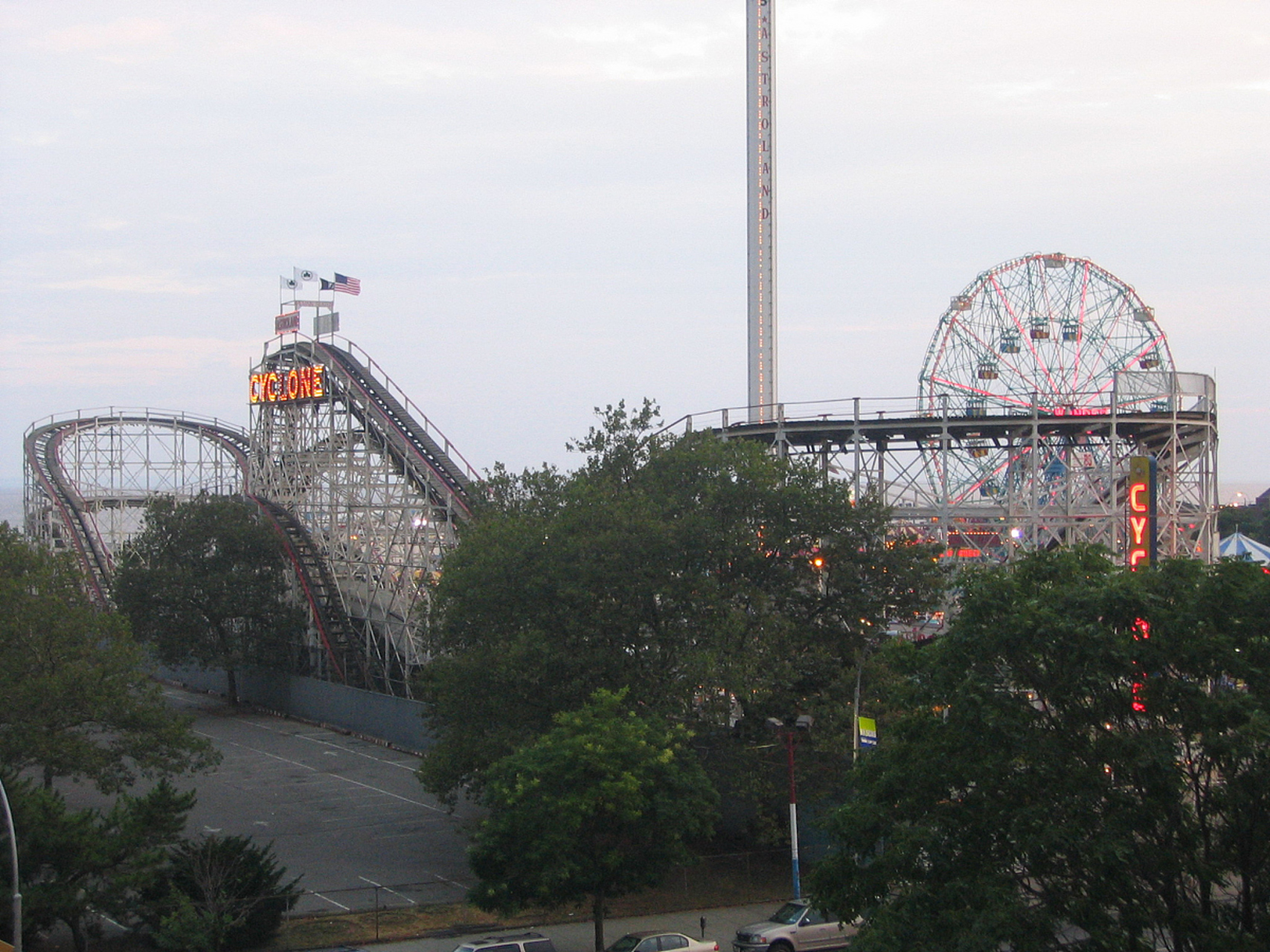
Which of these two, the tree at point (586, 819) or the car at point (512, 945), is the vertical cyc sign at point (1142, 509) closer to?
the tree at point (586, 819)

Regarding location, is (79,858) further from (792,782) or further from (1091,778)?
(1091,778)

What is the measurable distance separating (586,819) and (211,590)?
116 feet

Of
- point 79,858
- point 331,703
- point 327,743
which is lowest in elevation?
point 327,743

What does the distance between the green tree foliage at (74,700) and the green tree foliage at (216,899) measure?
6.43 m

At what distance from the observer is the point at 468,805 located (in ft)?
122

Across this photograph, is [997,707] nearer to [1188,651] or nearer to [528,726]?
[1188,651]

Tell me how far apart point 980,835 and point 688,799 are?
31.1ft

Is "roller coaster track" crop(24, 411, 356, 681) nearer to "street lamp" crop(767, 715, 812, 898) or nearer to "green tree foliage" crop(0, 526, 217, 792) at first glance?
"green tree foliage" crop(0, 526, 217, 792)

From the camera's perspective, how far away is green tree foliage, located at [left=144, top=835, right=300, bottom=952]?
2264 centimetres

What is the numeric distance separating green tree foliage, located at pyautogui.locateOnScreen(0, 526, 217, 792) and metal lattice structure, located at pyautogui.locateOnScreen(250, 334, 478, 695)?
14978 millimetres

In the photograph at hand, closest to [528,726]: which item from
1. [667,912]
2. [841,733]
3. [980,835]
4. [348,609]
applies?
[667,912]

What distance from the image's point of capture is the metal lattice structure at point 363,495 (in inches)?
2034

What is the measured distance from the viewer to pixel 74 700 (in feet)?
99.6

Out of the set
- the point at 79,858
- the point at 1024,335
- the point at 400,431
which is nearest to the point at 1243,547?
the point at 1024,335
